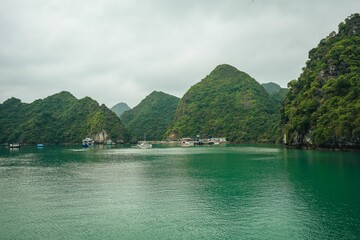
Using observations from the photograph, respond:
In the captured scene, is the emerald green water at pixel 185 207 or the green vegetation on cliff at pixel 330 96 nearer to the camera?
the emerald green water at pixel 185 207

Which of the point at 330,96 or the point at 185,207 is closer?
the point at 185,207

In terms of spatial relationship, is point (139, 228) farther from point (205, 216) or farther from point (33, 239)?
point (33, 239)

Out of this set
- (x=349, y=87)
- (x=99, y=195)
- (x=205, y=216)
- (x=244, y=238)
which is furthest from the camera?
(x=349, y=87)

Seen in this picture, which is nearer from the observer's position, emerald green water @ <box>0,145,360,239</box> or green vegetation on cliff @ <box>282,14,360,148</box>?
emerald green water @ <box>0,145,360,239</box>

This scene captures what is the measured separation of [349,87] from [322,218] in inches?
2551

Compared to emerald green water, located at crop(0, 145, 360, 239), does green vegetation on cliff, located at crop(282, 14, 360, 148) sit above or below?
above

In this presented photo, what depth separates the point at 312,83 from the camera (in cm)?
9169

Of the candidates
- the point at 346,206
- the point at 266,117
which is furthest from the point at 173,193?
the point at 266,117

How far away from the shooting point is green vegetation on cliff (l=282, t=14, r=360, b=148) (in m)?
69.1

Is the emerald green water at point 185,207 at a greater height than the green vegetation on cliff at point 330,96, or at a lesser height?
lesser

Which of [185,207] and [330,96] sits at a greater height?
[330,96]

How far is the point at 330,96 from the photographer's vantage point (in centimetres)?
8050

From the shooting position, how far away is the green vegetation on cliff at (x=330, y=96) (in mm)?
69125

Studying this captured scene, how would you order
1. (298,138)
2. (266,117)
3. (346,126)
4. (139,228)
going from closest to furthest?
(139,228) < (346,126) < (298,138) < (266,117)
